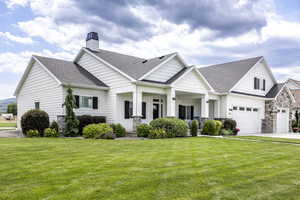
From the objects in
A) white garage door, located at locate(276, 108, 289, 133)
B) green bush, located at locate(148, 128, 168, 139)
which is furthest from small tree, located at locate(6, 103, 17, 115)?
white garage door, located at locate(276, 108, 289, 133)

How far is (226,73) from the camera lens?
26.3 meters

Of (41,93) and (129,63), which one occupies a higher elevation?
(129,63)

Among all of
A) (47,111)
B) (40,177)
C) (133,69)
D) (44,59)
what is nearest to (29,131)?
(47,111)

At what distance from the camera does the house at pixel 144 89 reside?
671 inches

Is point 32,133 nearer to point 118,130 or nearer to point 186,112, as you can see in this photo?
point 118,130

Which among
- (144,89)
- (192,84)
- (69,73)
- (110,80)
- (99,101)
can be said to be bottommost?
(99,101)

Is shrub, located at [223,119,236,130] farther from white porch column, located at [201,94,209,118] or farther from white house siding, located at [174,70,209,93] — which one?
white house siding, located at [174,70,209,93]

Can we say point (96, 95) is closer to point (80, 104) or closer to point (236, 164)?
→ point (80, 104)

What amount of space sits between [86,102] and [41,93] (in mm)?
4049

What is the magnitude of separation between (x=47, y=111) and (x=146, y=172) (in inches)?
557

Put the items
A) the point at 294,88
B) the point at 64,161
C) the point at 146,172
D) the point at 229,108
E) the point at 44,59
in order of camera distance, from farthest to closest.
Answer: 1. the point at 294,88
2. the point at 229,108
3. the point at 44,59
4. the point at 64,161
5. the point at 146,172

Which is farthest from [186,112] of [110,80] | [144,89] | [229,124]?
[110,80]

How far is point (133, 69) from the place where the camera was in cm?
1802

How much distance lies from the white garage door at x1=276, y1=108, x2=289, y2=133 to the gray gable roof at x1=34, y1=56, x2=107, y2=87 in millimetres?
18726
